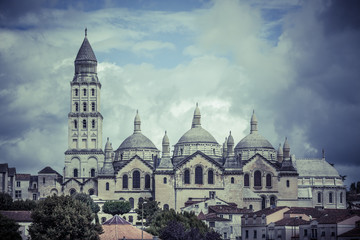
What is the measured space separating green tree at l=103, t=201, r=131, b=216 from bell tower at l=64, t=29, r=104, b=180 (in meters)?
18.0

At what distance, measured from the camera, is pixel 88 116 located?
564 ft

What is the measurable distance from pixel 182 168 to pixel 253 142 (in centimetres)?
2175

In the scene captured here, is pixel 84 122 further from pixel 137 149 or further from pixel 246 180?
pixel 246 180

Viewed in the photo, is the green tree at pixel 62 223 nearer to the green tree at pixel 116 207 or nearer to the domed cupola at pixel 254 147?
the green tree at pixel 116 207

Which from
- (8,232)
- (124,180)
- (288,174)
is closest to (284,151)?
(288,174)

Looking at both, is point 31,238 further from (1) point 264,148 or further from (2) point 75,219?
(1) point 264,148

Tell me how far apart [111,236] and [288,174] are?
167 feet

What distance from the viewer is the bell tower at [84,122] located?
170 meters

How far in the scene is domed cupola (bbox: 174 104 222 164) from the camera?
168 meters

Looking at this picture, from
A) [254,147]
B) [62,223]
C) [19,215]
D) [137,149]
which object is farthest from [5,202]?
[254,147]

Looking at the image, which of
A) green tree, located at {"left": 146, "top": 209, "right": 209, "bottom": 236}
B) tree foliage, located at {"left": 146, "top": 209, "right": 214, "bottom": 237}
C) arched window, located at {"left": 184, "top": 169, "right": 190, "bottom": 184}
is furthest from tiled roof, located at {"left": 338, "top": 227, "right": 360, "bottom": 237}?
arched window, located at {"left": 184, "top": 169, "right": 190, "bottom": 184}

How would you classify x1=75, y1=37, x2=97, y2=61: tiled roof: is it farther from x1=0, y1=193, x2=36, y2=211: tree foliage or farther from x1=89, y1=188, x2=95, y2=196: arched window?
x1=0, y1=193, x2=36, y2=211: tree foliage

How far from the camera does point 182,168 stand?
158m

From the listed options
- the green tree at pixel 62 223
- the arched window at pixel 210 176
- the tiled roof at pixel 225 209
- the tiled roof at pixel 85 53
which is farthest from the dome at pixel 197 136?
the green tree at pixel 62 223
